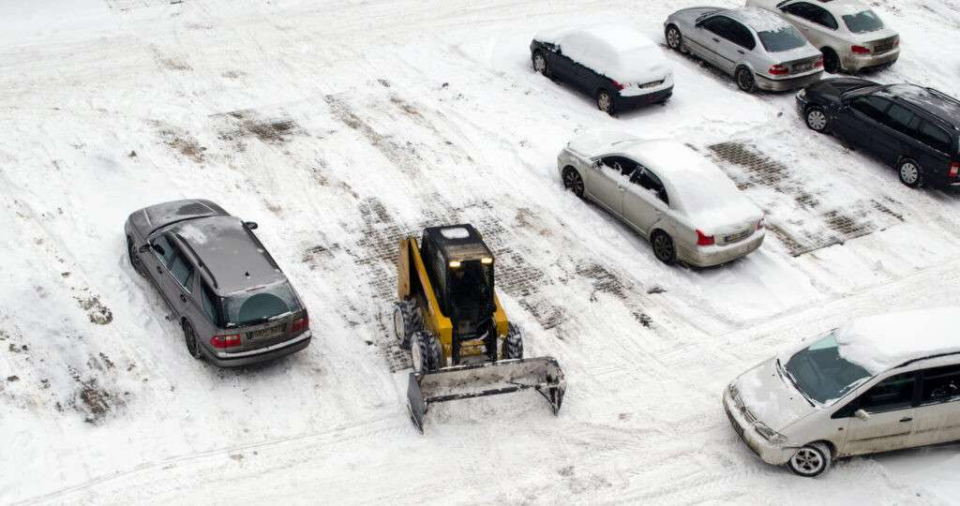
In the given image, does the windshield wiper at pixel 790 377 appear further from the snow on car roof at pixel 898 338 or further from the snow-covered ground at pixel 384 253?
the snow-covered ground at pixel 384 253

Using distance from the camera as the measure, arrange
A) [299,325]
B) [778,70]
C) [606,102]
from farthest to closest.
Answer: [778,70]
[606,102]
[299,325]

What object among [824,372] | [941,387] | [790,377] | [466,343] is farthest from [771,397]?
[466,343]

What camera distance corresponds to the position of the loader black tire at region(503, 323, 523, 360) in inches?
509

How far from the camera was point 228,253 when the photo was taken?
13523 mm

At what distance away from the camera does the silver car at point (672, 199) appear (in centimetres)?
1562

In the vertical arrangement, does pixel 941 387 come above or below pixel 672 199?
above

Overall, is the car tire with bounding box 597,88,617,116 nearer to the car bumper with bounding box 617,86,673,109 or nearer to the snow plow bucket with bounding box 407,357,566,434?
the car bumper with bounding box 617,86,673,109

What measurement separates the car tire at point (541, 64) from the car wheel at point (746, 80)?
4.22 meters

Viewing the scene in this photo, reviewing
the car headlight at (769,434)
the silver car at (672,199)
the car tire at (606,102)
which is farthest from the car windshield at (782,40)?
the car headlight at (769,434)

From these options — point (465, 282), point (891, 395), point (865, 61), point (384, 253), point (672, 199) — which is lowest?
point (384, 253)

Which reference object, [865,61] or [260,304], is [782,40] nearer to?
[865,61]

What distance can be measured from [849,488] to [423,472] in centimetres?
519

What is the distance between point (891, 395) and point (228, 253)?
8.79 metres

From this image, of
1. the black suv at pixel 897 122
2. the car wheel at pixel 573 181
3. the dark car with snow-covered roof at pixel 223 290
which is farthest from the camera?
the black suv at pixel 897 122
